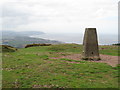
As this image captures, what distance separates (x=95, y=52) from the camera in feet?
82.4

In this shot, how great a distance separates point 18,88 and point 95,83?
242 inches

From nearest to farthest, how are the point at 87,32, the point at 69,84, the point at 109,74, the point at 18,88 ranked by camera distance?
1. the point at 18,88
2. the point at 69,84
3. the point at 109,74
4. the point at 87,32

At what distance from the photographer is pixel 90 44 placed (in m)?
24.9

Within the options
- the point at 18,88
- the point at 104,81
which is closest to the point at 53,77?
the point at 18,88

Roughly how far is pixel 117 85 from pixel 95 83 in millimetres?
1729

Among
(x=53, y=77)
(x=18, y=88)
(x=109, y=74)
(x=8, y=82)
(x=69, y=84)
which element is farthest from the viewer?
(x=109, y=74)

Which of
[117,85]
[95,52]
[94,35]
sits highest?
[94,35]

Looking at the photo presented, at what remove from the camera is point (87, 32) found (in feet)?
81.6

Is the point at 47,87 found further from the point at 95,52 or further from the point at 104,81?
the point at 95,52

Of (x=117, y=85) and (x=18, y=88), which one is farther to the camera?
(x=117, y=85)

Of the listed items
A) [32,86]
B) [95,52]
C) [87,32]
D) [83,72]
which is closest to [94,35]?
[87,32]

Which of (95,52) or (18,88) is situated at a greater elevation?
(95,52)

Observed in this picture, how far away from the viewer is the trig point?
24828 millimetres

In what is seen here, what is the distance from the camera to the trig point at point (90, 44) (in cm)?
2483
